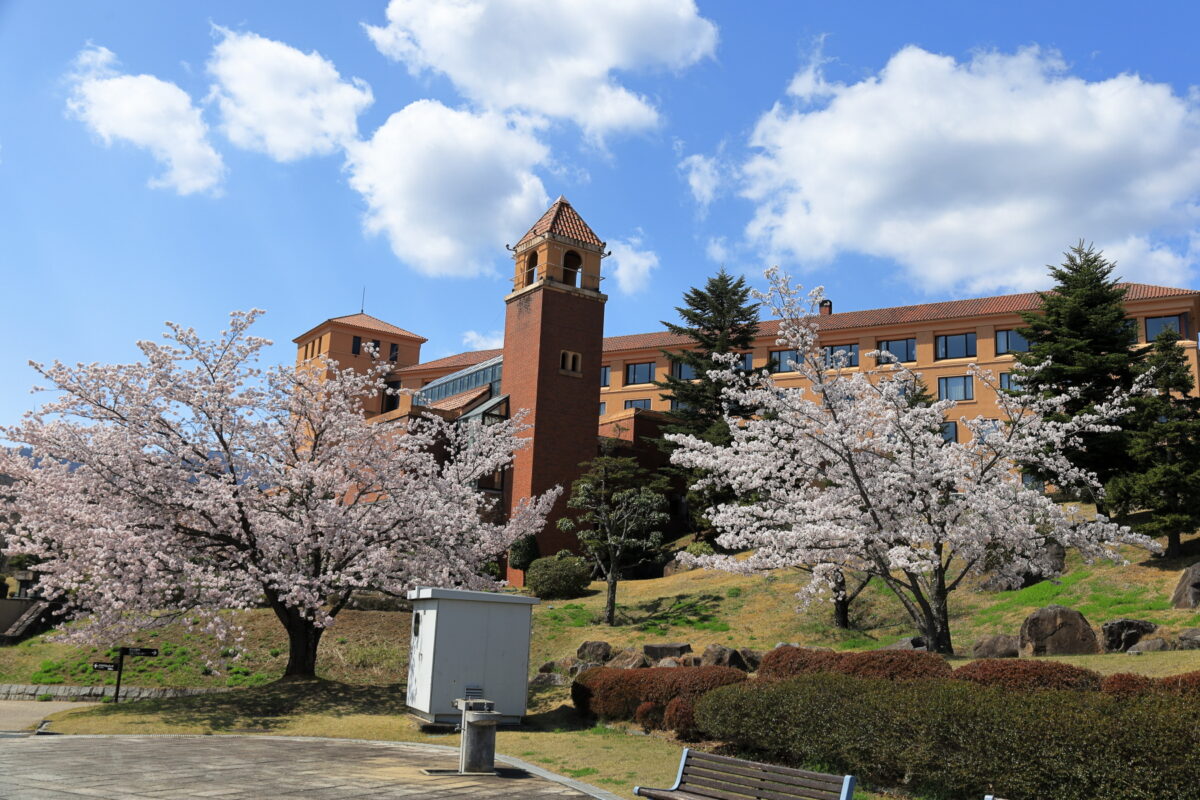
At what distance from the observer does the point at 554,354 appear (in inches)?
1574

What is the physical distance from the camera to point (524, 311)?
40.9m

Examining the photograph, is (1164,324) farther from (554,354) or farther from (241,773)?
(241,773)

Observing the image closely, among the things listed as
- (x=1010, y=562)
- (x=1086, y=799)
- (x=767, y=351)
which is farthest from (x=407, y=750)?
(x=767, y=351)

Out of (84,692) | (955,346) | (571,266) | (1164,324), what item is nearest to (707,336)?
(571,266)

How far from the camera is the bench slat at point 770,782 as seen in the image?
796 cm

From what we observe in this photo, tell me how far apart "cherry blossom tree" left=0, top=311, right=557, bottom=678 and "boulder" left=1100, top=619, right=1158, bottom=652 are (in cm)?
1363

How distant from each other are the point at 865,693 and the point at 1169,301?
45293mm

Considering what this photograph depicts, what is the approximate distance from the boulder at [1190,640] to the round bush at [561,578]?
2076cm

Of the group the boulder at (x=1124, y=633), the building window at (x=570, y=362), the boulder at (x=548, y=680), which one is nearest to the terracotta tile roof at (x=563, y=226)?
the building window at (x=570, y=362)

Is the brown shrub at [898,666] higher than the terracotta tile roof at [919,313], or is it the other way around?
the terracotta tile roof at [919,313]

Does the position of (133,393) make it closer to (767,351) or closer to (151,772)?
(151,772)

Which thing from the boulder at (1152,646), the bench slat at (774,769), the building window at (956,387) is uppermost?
the building window at (956,387)

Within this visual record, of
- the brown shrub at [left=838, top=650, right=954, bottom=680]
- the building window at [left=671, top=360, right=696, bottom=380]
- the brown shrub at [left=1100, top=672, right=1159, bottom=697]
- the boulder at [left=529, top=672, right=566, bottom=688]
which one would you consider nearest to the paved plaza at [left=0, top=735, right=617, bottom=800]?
the brown shrub at [left=838, top=650, right=954, bottom=680]

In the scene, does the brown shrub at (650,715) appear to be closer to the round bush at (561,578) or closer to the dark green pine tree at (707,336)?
the round bush at (561,578)
